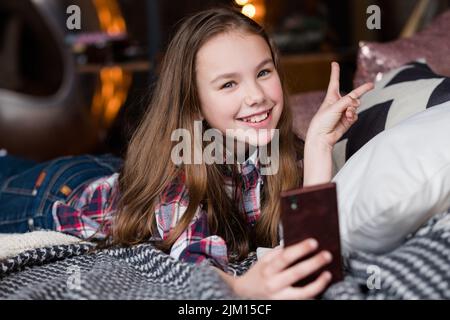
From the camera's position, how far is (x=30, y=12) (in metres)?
2.97

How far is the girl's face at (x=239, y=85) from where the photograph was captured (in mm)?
1258

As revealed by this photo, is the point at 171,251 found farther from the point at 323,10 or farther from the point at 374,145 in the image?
the point at 323,10

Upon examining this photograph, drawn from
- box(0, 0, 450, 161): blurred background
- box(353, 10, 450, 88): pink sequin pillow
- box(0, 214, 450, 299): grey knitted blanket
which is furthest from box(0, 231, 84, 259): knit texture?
box(0, 0, 450, 161): blurred background

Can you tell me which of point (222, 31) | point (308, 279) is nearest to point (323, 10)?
point (222, 31)

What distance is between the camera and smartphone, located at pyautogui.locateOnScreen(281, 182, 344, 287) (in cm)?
86

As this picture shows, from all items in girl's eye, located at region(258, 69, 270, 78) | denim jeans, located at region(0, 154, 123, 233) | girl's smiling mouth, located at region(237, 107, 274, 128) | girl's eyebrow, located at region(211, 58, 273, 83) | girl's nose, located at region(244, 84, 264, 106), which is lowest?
denim jeans, located at region(0, 154, 123, 233)

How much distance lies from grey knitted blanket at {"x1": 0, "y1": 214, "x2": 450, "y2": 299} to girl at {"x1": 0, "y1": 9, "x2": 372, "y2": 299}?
8 cm

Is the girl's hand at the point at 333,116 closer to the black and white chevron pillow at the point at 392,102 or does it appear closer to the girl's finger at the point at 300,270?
the black and white chevron pillow at the point at 392,102

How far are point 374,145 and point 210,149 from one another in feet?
1.41

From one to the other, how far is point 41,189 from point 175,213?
58cm

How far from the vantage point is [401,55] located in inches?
66.4
